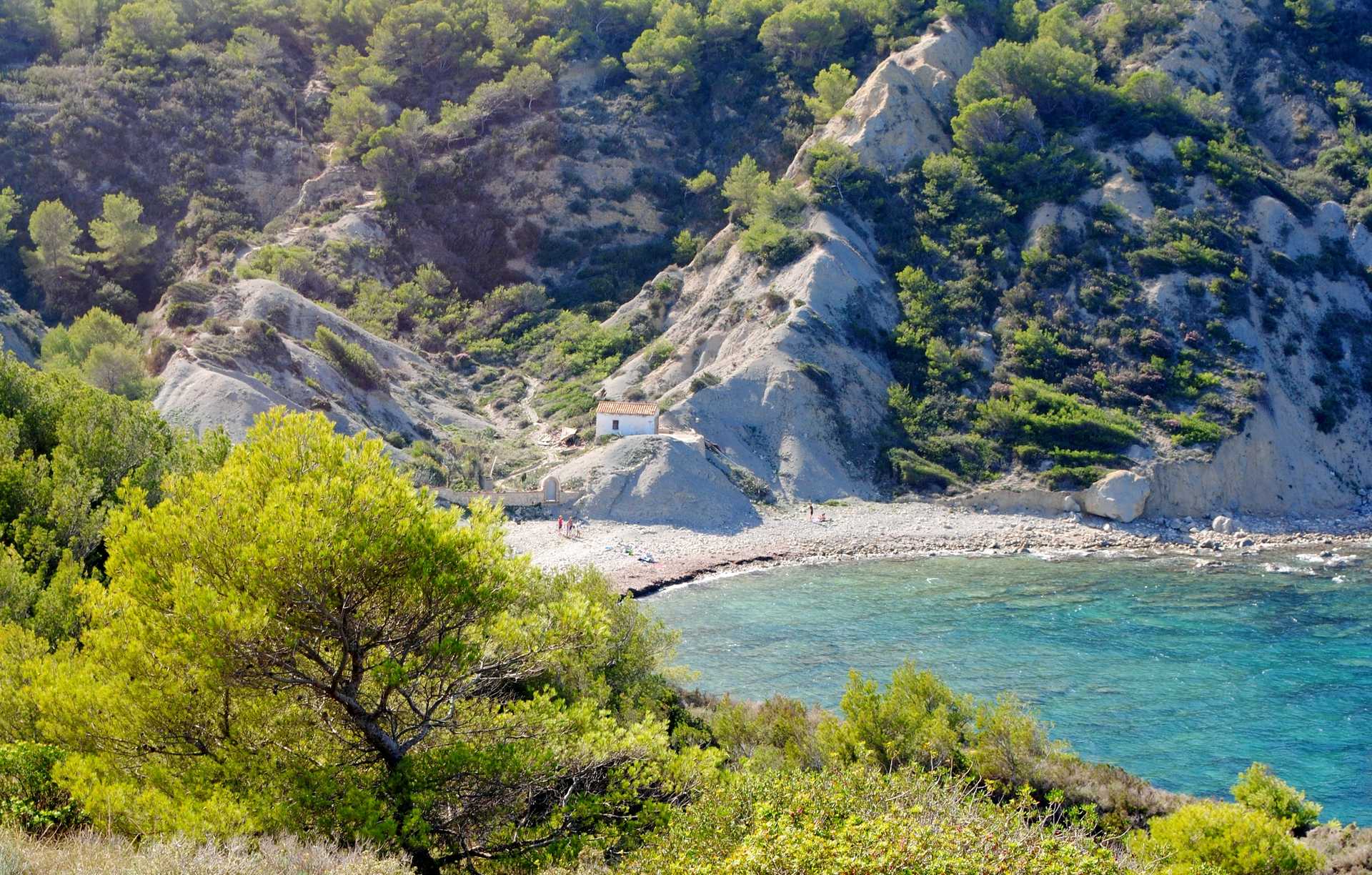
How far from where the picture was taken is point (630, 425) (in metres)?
44.3

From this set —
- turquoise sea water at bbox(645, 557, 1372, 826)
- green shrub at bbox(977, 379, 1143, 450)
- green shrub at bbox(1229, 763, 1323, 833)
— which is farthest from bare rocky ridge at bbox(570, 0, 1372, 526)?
green shrub at bbox(1229, 763, 1323, 833)

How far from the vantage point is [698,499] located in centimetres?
4144

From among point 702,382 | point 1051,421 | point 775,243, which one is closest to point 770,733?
point 702,382

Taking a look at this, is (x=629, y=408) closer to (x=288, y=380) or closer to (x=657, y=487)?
(x=657, y=487)

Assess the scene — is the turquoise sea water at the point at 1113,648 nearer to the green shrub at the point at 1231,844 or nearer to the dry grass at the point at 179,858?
the green shrub at the point at 1231,844

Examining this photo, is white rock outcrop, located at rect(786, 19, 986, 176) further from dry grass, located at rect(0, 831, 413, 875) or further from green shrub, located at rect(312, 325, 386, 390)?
Answer: dry grass, located at rect(0, 831, 413, 875)

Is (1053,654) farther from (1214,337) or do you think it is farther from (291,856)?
(1214,337)

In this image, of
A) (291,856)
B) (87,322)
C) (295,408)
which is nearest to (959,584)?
(295,408)

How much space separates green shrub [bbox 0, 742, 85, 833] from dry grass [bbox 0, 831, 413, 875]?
0.44m

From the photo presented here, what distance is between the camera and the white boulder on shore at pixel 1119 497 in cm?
4334

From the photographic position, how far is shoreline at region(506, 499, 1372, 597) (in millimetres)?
36844

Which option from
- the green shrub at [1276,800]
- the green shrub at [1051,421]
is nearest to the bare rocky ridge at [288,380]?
the green shrub at [1051,421]

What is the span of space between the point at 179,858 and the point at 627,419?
37121 millimetres

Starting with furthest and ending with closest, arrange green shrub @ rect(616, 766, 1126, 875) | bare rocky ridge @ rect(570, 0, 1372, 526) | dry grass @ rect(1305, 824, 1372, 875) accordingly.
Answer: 1. bare rocky ridge @ rect(570, 0, 1372, 526)
2. dry grass @ rect(1305, 824, 1372, 875)
3. green shrub @ rect(616, 766, 1126, 875)
